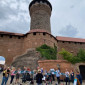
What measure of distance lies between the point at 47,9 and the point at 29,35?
1108 centimetres

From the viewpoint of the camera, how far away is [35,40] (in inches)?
729

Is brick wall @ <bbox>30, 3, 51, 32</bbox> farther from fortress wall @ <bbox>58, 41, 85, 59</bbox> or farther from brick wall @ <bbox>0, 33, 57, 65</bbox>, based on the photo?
fortress wall @ <bbox>58, 41, 85, 59</bbox>

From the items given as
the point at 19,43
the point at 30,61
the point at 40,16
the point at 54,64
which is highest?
the point at 40,16

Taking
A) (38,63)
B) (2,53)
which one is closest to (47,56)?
(38,63)

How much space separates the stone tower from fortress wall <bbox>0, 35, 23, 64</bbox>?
6.31 m

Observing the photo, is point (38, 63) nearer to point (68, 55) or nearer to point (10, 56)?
point (68, 55)

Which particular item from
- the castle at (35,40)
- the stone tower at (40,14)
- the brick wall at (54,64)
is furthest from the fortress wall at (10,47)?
the brick wall at (54,64)

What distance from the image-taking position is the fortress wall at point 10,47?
19.2 metres

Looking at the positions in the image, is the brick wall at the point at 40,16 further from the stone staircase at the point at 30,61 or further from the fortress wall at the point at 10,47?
the stone staircase at the point at 30,61

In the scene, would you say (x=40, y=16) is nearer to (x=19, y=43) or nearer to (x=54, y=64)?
(x=19, y=43)

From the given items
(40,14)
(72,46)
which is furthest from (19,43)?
(72,46)

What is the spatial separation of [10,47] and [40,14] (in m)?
12.0

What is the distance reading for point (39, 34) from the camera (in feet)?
62.3

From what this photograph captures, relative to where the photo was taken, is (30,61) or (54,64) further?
(30,61)
